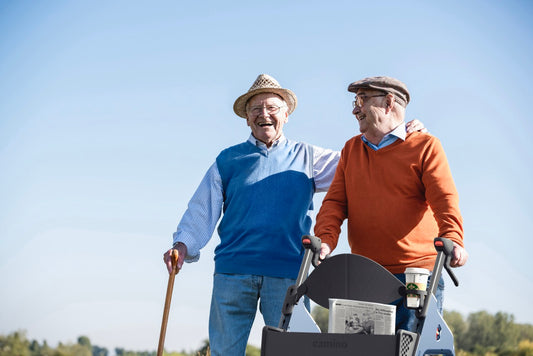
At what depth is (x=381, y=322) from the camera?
2346mm

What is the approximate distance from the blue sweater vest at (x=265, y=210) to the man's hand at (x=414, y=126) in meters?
0.74

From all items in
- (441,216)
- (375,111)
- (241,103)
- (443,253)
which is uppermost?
(241,103)

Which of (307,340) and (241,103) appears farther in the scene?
(241,103)

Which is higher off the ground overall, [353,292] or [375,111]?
[375,111]

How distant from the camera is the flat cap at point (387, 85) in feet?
10.1

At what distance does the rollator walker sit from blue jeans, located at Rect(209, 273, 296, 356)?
74cm

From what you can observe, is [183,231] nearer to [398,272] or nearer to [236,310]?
[236,310]

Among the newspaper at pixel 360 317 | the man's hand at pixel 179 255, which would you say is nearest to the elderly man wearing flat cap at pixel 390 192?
the newspaper at pixel 360 317

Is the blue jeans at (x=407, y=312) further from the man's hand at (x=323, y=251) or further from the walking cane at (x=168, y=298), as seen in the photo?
the walking cane at (x=168, y=298)

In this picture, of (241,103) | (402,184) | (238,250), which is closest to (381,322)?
(402,184)

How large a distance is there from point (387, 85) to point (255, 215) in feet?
3.39

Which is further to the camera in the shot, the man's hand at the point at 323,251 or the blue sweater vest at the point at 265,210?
the blue sweater vest at the point at 265,210

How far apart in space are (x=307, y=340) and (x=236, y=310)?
1232mm

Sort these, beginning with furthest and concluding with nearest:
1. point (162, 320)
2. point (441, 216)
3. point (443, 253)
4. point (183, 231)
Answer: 1. point (183, 231)
2. point (162, 320)
3. point (441, 216)
4. point (443, 253)
